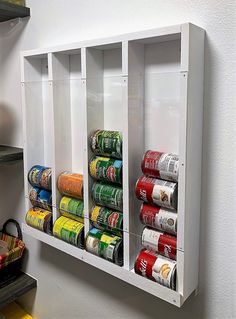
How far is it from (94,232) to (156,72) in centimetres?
45

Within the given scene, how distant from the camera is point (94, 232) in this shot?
903 millimetres

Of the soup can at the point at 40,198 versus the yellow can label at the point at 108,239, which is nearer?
the yellow can label at the point at 108,239

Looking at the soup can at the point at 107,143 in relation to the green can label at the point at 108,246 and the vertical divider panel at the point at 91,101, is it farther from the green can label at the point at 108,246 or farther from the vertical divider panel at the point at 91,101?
the green can label at the point at 108,246

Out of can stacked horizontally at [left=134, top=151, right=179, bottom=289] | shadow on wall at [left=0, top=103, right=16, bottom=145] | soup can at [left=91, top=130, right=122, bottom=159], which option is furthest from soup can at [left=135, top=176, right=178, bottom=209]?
shadow on wall at [left=0, top=103, right=16, bottom=145]

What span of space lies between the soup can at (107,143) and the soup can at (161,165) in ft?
0.26

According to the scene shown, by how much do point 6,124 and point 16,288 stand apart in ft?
1.95

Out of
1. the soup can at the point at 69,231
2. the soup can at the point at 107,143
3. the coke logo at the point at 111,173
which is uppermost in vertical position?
the soup can at the point at 107,143

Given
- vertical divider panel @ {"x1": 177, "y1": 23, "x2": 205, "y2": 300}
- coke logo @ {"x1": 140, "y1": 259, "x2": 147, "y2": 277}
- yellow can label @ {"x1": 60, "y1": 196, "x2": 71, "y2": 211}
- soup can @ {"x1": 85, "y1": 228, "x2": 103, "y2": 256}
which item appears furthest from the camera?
yellow can label @ {"x1": 60, "y1": 196, "x2": 71, "y2": 211}

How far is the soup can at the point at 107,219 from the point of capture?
0.86 metres

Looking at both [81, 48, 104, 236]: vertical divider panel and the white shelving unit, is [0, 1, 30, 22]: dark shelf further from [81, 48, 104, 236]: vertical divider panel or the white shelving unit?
[81, 48, 104, 236]: vertical divider panel

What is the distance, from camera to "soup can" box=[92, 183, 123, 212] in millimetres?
847

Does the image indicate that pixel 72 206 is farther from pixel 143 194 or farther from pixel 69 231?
pixel 143 194

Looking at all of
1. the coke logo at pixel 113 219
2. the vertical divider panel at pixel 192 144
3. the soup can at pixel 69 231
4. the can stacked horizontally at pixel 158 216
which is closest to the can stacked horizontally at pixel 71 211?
the soup can at pixel 69 231

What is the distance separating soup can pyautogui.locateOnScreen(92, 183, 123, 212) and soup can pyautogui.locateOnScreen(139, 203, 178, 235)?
0.07m
